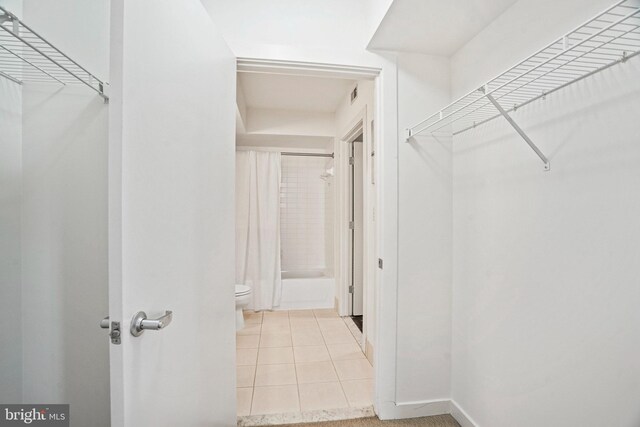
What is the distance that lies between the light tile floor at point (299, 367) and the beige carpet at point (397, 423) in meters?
0.11

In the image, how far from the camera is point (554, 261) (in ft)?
3.50

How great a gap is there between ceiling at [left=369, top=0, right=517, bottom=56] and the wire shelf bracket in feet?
1.09

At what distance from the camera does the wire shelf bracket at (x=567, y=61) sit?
76 centimetres

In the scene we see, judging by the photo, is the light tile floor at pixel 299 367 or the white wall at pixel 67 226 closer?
the white wall at pixel 67 226

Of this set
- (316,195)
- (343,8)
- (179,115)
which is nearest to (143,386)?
(179,115)

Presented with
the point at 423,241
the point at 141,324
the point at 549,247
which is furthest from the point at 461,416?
the point at 141,324

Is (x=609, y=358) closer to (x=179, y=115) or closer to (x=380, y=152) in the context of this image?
A: (x=380, y=152)

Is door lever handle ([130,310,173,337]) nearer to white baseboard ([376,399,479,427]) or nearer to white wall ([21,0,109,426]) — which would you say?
white wall ([21,0,109,426])

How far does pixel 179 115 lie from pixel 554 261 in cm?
145

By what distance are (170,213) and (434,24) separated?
146cm

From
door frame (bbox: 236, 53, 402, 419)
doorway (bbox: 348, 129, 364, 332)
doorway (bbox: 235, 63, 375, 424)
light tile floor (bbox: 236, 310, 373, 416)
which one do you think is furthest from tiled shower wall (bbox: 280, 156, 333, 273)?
door frame (bbox: 236, 53, 402, 419)

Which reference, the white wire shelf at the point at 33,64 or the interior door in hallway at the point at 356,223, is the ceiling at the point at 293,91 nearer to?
the interior door in hallway at the point at 356,223

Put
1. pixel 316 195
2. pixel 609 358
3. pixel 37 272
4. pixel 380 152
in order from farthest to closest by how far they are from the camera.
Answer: pixel 316 195
pixel 380 152
pixel 37 272
pixel 609 358

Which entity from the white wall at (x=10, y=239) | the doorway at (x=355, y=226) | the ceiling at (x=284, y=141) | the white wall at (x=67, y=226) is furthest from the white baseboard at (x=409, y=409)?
the ceiling at (x=284, y=141)
